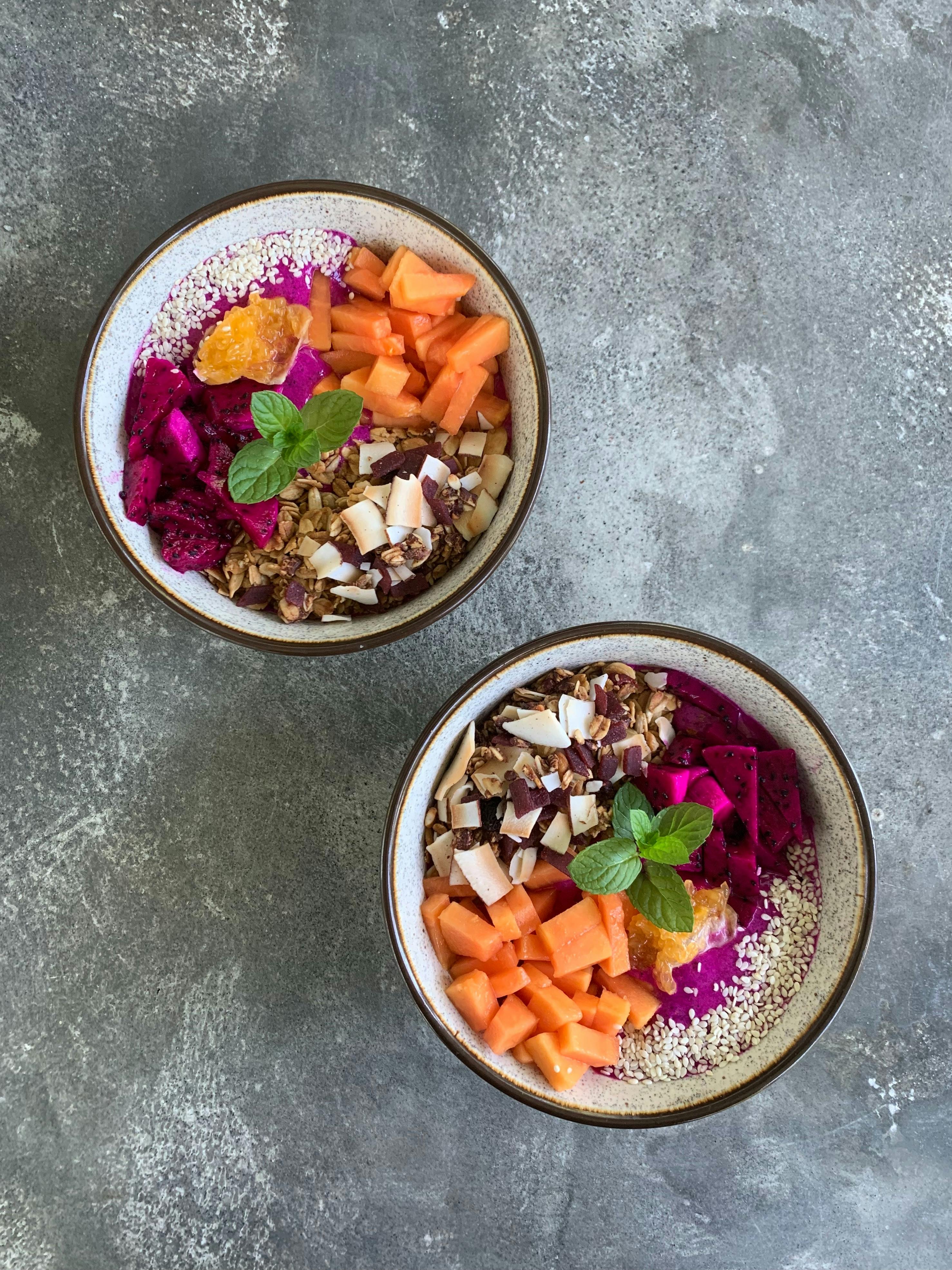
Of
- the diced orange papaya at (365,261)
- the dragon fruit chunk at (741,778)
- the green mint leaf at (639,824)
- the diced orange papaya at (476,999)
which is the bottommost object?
the diced orange papaya at (476,999)

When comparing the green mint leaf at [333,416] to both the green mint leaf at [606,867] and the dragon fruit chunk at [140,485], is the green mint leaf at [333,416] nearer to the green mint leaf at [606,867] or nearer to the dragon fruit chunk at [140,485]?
the dragon fruit chunk at [140,485]

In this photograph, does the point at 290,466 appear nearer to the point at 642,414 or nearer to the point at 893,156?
the point at 642,414

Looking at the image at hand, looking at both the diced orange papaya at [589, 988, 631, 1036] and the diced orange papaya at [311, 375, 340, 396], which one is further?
the diced orange papaya at [311, 375, 340, 396]

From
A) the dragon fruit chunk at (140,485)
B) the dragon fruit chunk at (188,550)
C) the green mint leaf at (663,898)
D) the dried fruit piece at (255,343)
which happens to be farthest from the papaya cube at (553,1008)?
the dried fruit piece at (255,343)

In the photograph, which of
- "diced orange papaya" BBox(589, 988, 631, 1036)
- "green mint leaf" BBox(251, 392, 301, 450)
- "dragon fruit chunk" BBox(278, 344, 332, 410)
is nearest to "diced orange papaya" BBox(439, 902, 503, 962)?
"diced orange papaya" BBox(589, 988, 631, 1036)

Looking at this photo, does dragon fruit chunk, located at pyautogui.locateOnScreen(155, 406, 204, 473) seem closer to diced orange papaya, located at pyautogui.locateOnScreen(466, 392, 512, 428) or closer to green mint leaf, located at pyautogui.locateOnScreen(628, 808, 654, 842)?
diced orange papaya, located at pyautogui.locateOnScreen(466, 392, 512, 428)

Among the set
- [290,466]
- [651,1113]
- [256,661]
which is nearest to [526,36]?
[290,466]
